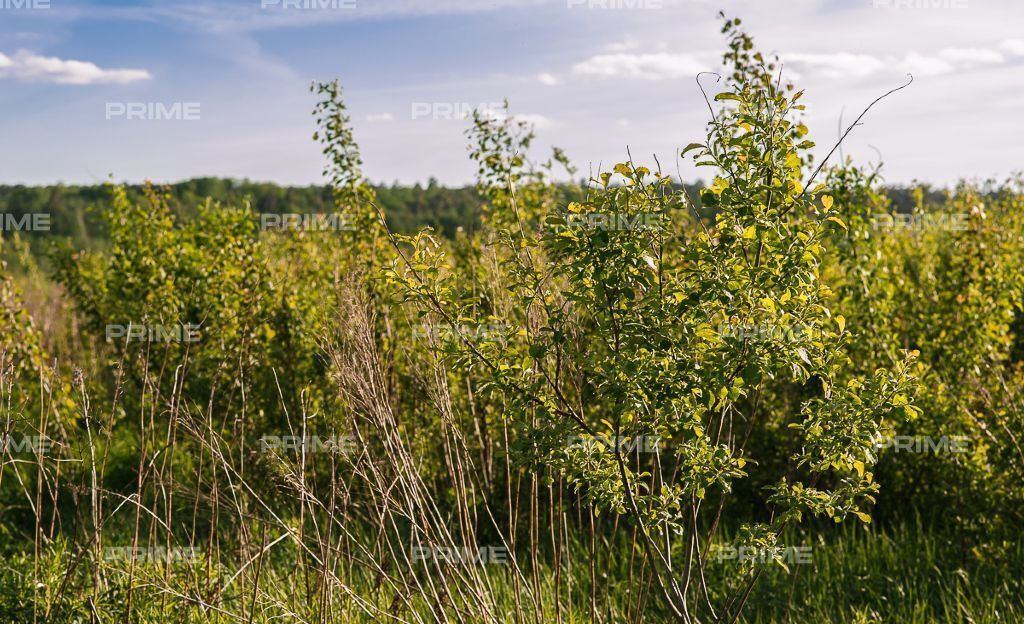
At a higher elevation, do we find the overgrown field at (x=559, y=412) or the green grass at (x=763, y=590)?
the overgrown field at (x=559, y=412)

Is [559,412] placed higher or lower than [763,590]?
higher

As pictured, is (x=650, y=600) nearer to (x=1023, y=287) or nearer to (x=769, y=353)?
(x=769, y=353)

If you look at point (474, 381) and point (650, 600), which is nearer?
point (650, 600)

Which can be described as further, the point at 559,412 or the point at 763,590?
the point at 763,590

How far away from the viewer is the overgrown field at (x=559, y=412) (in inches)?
107

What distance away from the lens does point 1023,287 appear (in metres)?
5.85

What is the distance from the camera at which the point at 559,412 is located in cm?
308

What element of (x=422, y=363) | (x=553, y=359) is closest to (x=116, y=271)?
(x=422, y=363)

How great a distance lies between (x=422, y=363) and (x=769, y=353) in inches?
108

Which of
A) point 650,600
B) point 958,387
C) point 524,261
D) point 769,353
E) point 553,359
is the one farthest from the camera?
point 958,387

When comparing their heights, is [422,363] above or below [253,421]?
above

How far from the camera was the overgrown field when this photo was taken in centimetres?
→ 272

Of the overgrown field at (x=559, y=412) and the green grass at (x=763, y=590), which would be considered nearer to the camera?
the overgrown field at (x=559, y=412)

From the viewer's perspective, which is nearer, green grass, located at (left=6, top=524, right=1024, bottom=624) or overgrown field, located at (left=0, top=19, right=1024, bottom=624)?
overgrown field, located at (left=0, top=19, right=1024, bottom=624)
